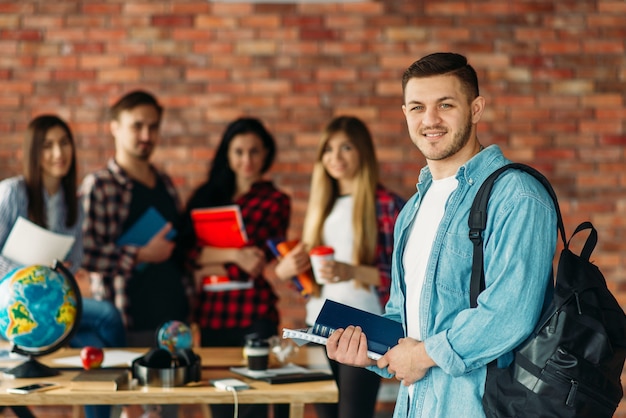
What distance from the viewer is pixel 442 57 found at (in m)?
1.74

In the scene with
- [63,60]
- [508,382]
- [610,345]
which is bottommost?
[508,382]

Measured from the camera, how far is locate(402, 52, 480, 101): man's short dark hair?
1.73 m

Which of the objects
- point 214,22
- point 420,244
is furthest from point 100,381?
point 214,22

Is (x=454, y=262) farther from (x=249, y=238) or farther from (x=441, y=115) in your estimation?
(x=249, y=238)

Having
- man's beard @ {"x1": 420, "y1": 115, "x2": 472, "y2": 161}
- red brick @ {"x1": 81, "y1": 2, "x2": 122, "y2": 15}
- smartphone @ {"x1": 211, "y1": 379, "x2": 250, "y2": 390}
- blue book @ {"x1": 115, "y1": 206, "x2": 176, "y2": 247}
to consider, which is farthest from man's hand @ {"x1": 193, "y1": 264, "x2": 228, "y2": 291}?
red brick @ {"x1": 81, "y1": 2, "x2": 122, "y2": 15}

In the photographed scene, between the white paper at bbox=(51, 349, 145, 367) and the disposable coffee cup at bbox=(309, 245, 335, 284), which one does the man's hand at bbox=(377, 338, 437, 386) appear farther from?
the white paper at bbox=(51, 349, 145, 367)

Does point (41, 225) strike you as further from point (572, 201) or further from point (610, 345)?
point (572, 201)

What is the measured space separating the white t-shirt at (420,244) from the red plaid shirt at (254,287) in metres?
1.52

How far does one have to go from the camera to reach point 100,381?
2.45 metres

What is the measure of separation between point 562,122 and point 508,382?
326cm

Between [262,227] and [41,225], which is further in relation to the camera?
[262,227]

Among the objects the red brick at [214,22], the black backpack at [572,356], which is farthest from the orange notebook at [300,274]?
the red brick at [214,22]

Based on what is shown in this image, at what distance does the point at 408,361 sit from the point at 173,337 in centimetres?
123

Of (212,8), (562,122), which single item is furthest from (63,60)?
(562,122)
